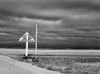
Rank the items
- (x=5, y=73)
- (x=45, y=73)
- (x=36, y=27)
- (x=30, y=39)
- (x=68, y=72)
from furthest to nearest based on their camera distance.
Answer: (x=36, y=27) < (x=30, y=39) < (x=68, y=72) < (x=45, y=73) < (x=5, y=73)

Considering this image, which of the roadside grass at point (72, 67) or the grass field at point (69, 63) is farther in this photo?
the grass field at point (69, 63)

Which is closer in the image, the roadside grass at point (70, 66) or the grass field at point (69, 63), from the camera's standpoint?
the roadside grass at point (70, 66)

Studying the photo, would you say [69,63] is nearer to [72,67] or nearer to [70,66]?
[70,66]

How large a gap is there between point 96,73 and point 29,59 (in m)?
7.82

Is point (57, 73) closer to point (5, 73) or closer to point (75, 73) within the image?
point (75, 73)

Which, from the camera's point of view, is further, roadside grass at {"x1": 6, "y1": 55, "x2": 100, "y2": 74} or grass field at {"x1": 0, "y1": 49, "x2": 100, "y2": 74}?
grass field at {"x1": 0, "y1": 49, "x2": 100, "y2": 74}

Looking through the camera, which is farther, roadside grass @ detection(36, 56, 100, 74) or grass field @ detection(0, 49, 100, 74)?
grass field @ detection(0, 49, 100, 74)

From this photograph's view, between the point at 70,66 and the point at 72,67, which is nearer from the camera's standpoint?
the point at 72,67

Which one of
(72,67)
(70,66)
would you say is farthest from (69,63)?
(72,67)

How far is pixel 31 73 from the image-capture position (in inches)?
393

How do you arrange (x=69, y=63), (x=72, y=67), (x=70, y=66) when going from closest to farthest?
(x=72, y=67) < (x=70, y=66) < (x=69, y=63)

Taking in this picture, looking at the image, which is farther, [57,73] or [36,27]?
[36,27]

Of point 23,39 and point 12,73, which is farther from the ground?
point 23,39

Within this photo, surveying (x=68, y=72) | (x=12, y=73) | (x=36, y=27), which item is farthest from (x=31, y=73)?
(x=36, y=27)
